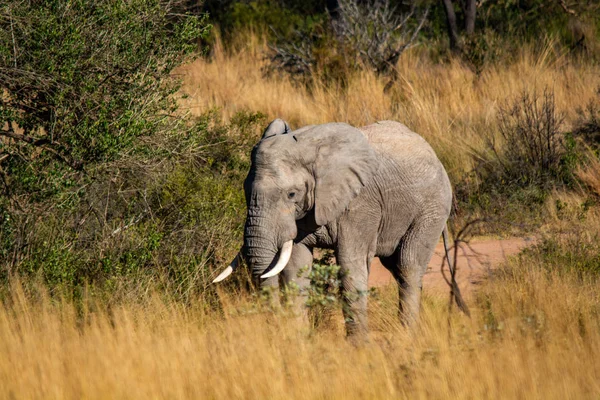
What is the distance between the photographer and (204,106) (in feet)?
41.5

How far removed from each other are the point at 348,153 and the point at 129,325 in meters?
1.76

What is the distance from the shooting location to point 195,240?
814 centimetres

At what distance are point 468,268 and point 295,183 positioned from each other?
297 cm

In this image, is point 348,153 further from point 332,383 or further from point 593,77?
point 593,77

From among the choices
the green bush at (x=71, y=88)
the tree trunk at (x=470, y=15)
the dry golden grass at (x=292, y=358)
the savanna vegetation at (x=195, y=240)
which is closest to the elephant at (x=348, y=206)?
the savanna vegetation at (x=195, y=240)

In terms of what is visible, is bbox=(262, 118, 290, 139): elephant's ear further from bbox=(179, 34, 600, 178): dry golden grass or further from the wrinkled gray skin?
bbox=(179, 34, 600, 178): dry golden grass

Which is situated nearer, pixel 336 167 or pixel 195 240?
pixel 336 167

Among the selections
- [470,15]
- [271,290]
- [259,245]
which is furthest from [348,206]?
[470,15]

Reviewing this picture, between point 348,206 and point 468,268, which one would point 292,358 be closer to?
point 348,206

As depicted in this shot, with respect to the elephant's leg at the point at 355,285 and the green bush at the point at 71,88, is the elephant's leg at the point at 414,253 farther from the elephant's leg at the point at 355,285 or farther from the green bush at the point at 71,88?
the green bush at the point at 71,88

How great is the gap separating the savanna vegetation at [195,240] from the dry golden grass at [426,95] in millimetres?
59

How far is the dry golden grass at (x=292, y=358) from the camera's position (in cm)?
524

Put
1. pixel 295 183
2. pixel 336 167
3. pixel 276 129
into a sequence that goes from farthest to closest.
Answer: pixel 276 129, pixel 336 167, pixel 295 183

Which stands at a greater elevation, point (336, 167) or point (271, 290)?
point (336, 167)
